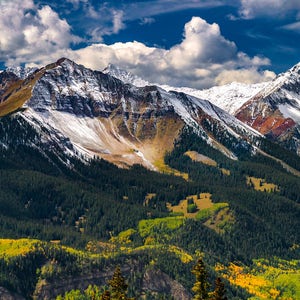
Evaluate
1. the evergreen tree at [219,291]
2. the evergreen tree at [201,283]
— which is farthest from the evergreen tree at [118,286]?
the evergreen tree at [219,291]

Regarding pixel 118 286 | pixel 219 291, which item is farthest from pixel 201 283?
pixel 118 286

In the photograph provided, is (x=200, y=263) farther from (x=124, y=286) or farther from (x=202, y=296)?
(x=124, y=286)

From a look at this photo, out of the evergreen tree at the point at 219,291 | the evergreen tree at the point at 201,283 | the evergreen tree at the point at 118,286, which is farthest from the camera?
the evergreen tree at the point at 118,286

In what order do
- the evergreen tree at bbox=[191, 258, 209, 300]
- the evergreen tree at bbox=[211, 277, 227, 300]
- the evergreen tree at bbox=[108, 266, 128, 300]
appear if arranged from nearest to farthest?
1. the evergreen tree at bbox=[211, 277, 227, 300]
2. the evergreen tree at bbox=[191, 258, 209, 300]
3. the evergreen tree at bbox=[108, 266, 128, 300]

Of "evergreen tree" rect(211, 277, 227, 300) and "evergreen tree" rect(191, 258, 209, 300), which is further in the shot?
"evergreen tree" rect(191, 258, 209, 300)

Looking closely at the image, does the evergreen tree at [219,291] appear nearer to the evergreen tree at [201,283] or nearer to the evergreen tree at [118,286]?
the evergreen tree at [201,283]

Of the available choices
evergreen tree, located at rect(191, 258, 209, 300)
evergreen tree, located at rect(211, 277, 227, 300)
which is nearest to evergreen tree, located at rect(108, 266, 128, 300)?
evergreen tree, located at rect(191, 258, 209, 300)

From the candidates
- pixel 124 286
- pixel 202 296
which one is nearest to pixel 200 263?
pixel 202 296

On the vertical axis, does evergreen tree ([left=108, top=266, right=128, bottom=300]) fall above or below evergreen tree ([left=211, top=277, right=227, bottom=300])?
below

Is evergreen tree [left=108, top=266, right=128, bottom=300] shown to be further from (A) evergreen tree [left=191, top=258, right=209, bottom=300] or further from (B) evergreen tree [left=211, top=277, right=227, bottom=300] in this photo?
(B) evergreen tree [left=211, top=277, right=227, bottom=300]

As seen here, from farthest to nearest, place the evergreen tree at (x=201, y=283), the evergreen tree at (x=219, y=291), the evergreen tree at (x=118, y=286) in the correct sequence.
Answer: the evergreen tree at (x=118, y=286), the evergreen tree at (x=201, y=283), the evergreen tree at (x=219, y=291)

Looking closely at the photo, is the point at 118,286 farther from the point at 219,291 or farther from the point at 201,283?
the point at 219,291

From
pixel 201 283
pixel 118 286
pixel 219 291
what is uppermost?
pixel 219 291

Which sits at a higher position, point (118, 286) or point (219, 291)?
point (219, 291)
